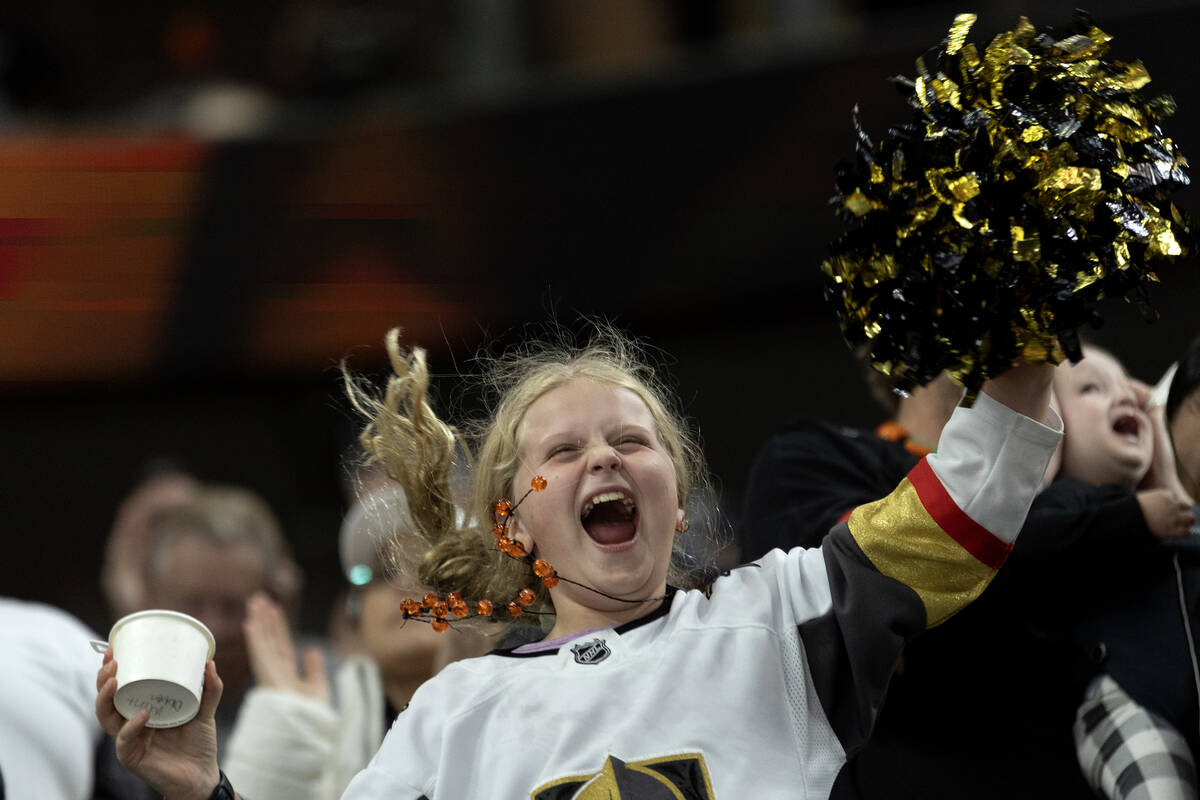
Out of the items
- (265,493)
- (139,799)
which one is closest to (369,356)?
(265,493)

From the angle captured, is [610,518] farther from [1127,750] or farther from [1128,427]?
[1128,427]

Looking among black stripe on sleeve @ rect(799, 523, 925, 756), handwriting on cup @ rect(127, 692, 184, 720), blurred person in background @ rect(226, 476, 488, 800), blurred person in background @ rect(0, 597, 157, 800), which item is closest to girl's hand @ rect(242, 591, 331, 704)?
blurred person in background @ rect(226, 476, 488, 800)

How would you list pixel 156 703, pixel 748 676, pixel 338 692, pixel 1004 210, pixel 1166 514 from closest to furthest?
pixel 1004 210 < pixel 748 676 < pixel 156 703 < pixel 1166 514 < pixel 338 692

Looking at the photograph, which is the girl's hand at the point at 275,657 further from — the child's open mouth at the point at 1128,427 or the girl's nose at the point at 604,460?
the child's open mouth at the point at 1128,427

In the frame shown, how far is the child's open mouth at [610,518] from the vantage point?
247cm

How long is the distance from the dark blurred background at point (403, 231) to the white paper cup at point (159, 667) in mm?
4603

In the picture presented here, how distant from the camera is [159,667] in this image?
7.70ft

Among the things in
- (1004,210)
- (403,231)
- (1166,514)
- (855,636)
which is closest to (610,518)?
(855,636)

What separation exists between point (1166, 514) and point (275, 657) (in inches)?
84.2

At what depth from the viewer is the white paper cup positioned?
2350 millimetres

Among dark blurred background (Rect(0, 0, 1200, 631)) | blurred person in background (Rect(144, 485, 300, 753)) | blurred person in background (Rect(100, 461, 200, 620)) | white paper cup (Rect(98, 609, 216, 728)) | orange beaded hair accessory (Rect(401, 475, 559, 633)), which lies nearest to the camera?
white paper cup (Rect(98, 609, 216, 728))

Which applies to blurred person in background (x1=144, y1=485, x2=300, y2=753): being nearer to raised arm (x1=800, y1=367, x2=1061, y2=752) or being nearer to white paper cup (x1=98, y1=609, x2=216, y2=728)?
white paper cup (x1=98, y1=609, x2=216, y2=728)

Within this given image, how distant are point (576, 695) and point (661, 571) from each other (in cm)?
27

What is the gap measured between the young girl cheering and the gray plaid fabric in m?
0.52
